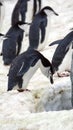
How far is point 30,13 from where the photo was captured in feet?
43.3

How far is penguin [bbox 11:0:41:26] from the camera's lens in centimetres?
1304

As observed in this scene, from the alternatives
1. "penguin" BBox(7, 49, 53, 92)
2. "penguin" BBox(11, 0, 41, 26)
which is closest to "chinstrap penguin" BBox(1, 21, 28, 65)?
"penguin" BBox(11, 0, 41, 26)

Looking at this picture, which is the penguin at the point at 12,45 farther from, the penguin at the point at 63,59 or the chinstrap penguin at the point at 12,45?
the penguin at the point at 63,59

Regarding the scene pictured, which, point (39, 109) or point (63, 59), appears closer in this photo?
point (39, 109)

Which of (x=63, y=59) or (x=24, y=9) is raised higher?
(x=24, y=9)

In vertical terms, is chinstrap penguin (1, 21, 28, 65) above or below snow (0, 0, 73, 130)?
below

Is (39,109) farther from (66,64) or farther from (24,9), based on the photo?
(24,9)

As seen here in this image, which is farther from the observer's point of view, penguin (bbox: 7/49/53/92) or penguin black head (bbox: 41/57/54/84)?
penguin black head (bbox: 41/57/54/84)

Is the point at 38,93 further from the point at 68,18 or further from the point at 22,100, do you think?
the point at 68,18

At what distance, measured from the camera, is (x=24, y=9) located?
13.0 metres

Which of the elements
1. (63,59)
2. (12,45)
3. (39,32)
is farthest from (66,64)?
(39,32)

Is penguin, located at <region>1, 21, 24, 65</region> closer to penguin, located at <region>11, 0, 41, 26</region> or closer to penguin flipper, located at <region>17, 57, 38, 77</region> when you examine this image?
penguin, located at <region>11, 0, 41, 26</region>

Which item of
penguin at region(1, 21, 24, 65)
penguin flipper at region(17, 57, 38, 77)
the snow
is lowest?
penguin at region(1, 21, 24, 65)

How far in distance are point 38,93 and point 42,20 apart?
6439 millimetres
